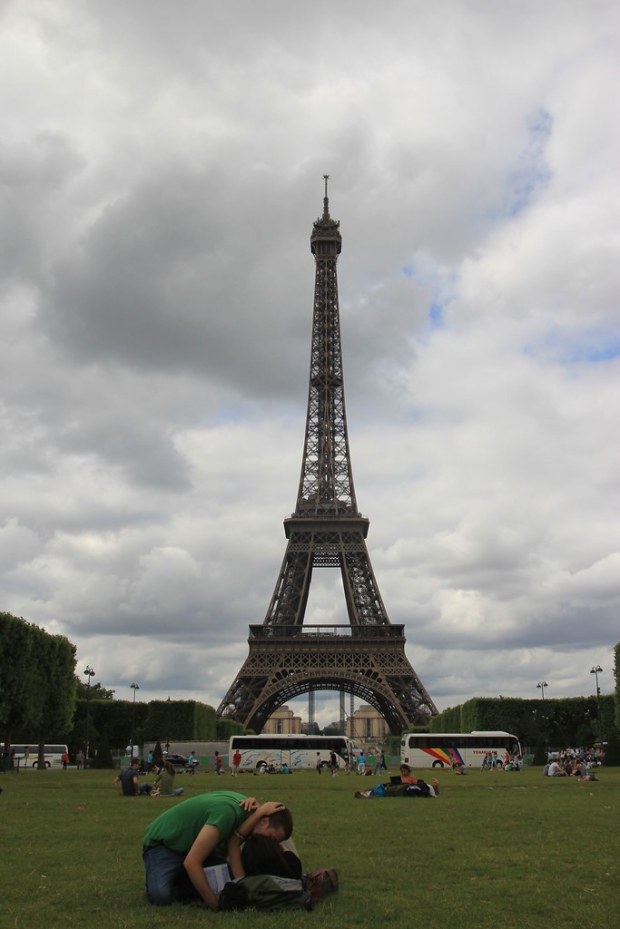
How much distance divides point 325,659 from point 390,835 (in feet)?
230

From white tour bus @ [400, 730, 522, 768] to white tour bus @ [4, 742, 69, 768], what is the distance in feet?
89.7

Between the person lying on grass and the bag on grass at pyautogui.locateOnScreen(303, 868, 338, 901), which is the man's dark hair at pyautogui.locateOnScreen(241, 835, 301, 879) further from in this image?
the person lying on grass

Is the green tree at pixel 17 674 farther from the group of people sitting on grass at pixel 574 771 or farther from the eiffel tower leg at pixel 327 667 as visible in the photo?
the eiffel tower leg at pixel 327 667

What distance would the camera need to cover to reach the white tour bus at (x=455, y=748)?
2426 inches

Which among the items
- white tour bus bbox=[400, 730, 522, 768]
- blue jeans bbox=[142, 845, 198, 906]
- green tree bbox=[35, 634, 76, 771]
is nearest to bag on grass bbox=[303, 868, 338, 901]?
blue jeans bbox=[142, 845, 198, 906]

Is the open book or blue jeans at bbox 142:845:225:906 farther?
blue jeans at bbox 142:845:225:906

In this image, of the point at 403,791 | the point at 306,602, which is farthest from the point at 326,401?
the point at 403,791

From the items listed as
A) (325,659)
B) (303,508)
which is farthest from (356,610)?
(303,508)

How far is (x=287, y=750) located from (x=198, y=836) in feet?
186

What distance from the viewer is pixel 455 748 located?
6222cm

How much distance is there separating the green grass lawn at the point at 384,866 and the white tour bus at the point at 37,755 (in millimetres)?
55829

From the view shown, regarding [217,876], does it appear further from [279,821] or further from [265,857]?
[279,821]

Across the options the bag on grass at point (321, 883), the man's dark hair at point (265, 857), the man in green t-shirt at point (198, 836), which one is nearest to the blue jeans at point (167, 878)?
the man in green t-shirt at point (198, 836)

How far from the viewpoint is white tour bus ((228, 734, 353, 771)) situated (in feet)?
204
